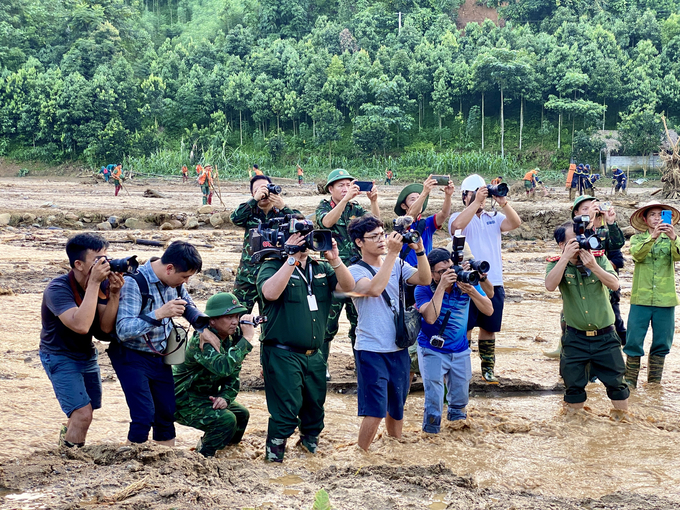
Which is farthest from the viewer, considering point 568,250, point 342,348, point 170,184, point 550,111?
point 550,111

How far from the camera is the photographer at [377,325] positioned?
173 inches

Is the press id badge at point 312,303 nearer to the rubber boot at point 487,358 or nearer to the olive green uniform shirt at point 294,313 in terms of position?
the olive green uniform shirt at point 294,313

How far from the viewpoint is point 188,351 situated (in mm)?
4340

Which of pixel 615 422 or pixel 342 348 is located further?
pixel 342 348

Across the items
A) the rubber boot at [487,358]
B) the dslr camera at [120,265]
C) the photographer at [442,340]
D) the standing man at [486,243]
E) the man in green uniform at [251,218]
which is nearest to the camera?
the dslr camera at [120,265]

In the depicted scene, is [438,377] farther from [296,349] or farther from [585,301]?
[585,301]

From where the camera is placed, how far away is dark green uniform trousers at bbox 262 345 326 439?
13.9 ft

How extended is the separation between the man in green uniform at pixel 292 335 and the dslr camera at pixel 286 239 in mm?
38

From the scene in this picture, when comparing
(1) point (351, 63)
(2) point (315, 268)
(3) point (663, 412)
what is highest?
(1) point (351, 63)

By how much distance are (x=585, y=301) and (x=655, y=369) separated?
1.81m

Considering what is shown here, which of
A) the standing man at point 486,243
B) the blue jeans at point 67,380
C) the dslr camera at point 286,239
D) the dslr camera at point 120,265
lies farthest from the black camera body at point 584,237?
the blue jeans at point 67,380

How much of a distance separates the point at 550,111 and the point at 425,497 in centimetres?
4851

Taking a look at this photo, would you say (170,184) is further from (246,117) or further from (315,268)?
(315,268)

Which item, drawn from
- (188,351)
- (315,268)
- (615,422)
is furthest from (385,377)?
(615,422)
